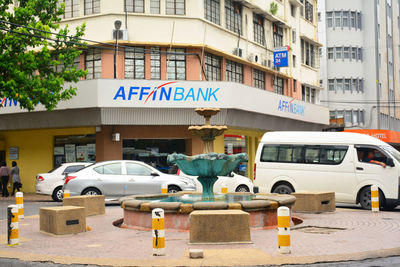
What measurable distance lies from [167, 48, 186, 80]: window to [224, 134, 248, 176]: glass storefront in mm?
4897

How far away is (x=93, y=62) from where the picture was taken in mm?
26797

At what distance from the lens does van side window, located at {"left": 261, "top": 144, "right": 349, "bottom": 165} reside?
1770cm

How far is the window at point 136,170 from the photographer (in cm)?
1930

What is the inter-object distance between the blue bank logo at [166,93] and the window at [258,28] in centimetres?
785

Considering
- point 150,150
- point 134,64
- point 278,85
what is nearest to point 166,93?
point 134,64

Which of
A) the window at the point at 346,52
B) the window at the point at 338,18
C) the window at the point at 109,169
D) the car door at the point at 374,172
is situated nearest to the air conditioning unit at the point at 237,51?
the window at the point at 109,169

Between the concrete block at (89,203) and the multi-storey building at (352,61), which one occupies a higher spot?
the multi-storey building at (352,61)

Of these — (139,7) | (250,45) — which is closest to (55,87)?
(139,7)

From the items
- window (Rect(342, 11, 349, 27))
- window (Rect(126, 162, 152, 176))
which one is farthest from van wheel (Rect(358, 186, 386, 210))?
window (Rect(342, 11, 349, 27))

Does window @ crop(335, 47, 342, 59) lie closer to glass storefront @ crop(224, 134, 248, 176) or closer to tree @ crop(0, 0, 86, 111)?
glass storefront @ crop(224, 134, 248, 176)

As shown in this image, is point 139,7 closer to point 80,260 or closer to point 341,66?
point 80,260

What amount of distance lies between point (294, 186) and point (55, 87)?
32.6 ft

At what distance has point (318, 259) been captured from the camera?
8.09m

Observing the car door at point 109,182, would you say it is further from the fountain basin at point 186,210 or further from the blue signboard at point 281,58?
the blue signboard at point 281,58
